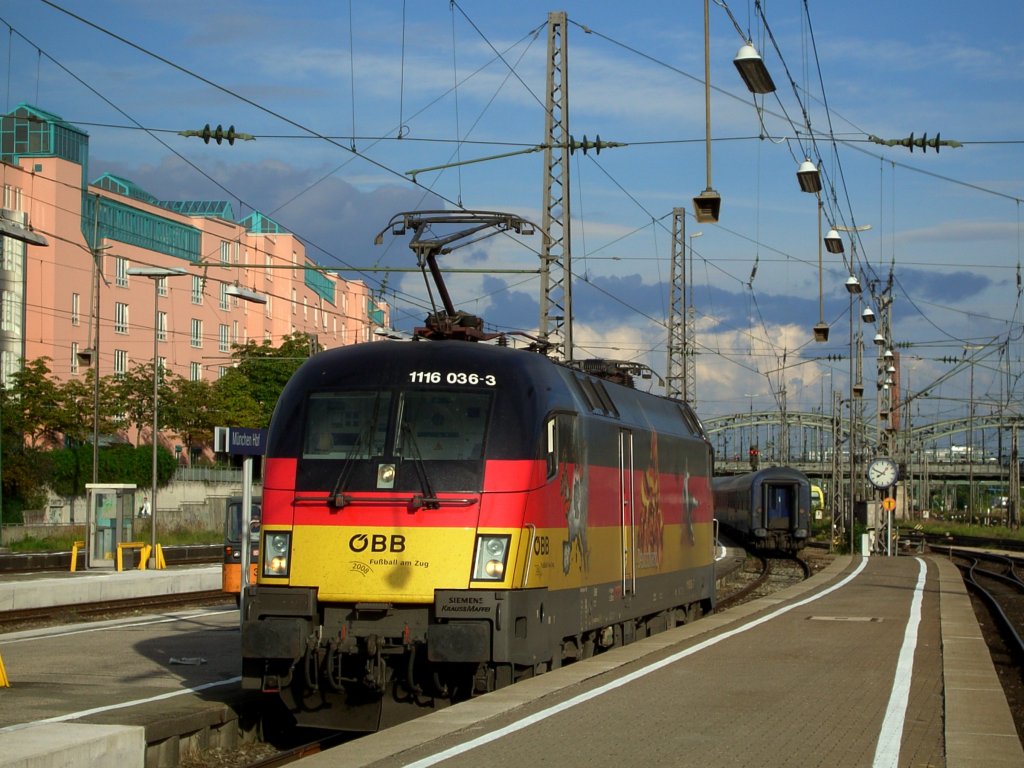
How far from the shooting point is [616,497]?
1570 cm

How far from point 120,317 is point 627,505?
5638 centimetres

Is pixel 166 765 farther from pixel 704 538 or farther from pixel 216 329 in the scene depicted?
pixel 216 329

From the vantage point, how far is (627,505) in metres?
16.3

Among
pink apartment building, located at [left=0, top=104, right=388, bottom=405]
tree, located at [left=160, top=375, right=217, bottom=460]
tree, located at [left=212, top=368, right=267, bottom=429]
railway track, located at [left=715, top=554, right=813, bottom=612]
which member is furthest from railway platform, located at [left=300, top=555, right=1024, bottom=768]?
tree, located at [left=160, top=375, right=217, bottom=460]

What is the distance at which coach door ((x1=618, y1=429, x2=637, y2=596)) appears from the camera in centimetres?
1606

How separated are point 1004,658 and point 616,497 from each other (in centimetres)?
731

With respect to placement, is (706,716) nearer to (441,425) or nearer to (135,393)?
(441,425)

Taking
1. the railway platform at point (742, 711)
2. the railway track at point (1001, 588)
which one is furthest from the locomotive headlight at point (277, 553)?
the railway track at point (1001, 588)

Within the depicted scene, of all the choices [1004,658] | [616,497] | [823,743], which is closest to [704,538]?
[1004,658]

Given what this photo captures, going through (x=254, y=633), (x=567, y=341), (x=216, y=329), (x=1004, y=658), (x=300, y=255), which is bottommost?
(x=1004, y=658)

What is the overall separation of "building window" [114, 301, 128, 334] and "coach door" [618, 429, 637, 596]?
182 feet

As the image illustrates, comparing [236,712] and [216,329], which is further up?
[216,329]

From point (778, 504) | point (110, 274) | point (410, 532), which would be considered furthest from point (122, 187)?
point (410, 532)

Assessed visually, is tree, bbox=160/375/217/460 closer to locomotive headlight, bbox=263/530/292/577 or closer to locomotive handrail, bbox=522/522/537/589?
locomotive headlight, bbox=263/530/292/577
